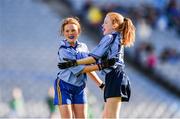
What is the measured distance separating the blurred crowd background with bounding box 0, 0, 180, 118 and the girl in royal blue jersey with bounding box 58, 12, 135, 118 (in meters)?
9.49

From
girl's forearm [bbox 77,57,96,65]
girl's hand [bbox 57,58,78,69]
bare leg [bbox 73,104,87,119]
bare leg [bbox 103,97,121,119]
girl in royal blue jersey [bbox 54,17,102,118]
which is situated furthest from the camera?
bare leg [bbox 73,104,87,119]

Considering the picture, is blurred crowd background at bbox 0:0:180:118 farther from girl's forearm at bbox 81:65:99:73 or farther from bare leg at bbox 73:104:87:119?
girl's forearm at bbox 81:65:99:73

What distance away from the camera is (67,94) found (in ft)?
30.9

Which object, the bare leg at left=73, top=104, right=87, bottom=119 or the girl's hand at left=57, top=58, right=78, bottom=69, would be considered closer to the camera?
the girl's hand at left=57, top=58, right=78, bottom=69

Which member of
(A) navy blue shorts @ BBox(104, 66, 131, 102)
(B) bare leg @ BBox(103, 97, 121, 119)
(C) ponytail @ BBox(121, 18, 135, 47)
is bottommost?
(B) bare leg @ BBox(103, 97, 121, 119)

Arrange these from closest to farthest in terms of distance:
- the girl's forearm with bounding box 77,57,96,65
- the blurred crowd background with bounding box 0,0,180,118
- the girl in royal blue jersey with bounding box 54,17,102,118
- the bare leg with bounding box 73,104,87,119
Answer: the girl's forearm with bounding box 77,57,96,65 < the girl in royal blue jersey with bounding box 54,17,102,118 < the bare leg with bounding box 73,104,87,119 < the blurred crowd background with bounding box 0,0,180,118

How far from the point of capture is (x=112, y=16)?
9.21 m

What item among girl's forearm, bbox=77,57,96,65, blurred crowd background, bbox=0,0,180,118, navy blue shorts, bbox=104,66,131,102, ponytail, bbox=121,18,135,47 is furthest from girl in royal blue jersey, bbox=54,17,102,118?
blurred crowd background, bbox=0,0,180,118

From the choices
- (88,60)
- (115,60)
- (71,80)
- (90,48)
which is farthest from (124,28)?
(90,48)

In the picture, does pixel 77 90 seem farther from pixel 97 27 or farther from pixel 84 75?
pixel 97 27

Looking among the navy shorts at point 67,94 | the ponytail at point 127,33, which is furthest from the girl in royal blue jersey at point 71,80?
the ponytail at point 127,33

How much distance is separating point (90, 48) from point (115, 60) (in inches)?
583

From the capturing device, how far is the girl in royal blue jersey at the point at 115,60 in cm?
901

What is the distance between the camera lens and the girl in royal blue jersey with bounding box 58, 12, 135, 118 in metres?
9.01
